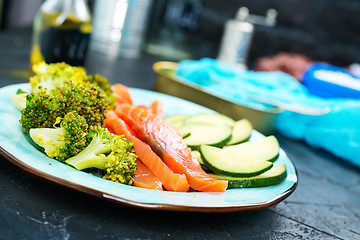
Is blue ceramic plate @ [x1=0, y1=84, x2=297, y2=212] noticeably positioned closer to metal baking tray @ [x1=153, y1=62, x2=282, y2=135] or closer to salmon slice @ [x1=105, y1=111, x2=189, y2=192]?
salmon slice @ [x1=105, y1=111, x2=189, y2=192]

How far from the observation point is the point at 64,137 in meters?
0.69

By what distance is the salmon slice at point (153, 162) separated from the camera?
681 mm

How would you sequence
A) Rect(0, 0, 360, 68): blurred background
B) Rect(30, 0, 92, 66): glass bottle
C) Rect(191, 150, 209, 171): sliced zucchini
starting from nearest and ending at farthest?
Rect(191, 150, 209, 171): sliced zucchini, Rect(30, 0, 92, 66): glass bottle, Rect(0, 0, 360, 68): blurred background

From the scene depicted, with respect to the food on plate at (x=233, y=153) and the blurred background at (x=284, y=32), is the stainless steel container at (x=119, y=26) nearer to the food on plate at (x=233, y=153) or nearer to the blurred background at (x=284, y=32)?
the blurred background at (x=284, y=32)

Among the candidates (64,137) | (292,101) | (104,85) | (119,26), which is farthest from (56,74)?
(119,26)

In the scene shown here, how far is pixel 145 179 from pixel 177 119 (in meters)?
0.37

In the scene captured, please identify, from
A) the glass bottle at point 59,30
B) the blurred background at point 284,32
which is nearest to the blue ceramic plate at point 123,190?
the glass bottle at point 59,30

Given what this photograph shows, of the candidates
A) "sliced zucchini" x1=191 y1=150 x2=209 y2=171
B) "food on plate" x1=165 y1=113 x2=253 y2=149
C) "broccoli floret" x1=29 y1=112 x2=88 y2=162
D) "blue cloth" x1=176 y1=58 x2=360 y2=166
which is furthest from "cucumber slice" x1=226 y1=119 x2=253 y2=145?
"broccoli floret" x1=29 y1=112 x2=88 y2=162

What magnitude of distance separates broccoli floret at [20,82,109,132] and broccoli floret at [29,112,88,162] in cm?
3

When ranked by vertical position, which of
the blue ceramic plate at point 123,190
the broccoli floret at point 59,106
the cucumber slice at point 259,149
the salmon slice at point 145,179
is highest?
the broccoli floret at point 59,106

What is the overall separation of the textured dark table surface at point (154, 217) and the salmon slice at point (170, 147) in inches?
2.4

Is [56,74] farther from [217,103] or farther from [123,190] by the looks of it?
[217,103]

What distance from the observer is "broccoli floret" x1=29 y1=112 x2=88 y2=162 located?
2.21 feet

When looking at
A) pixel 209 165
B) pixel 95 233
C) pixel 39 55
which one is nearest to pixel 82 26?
pixel 39 55
